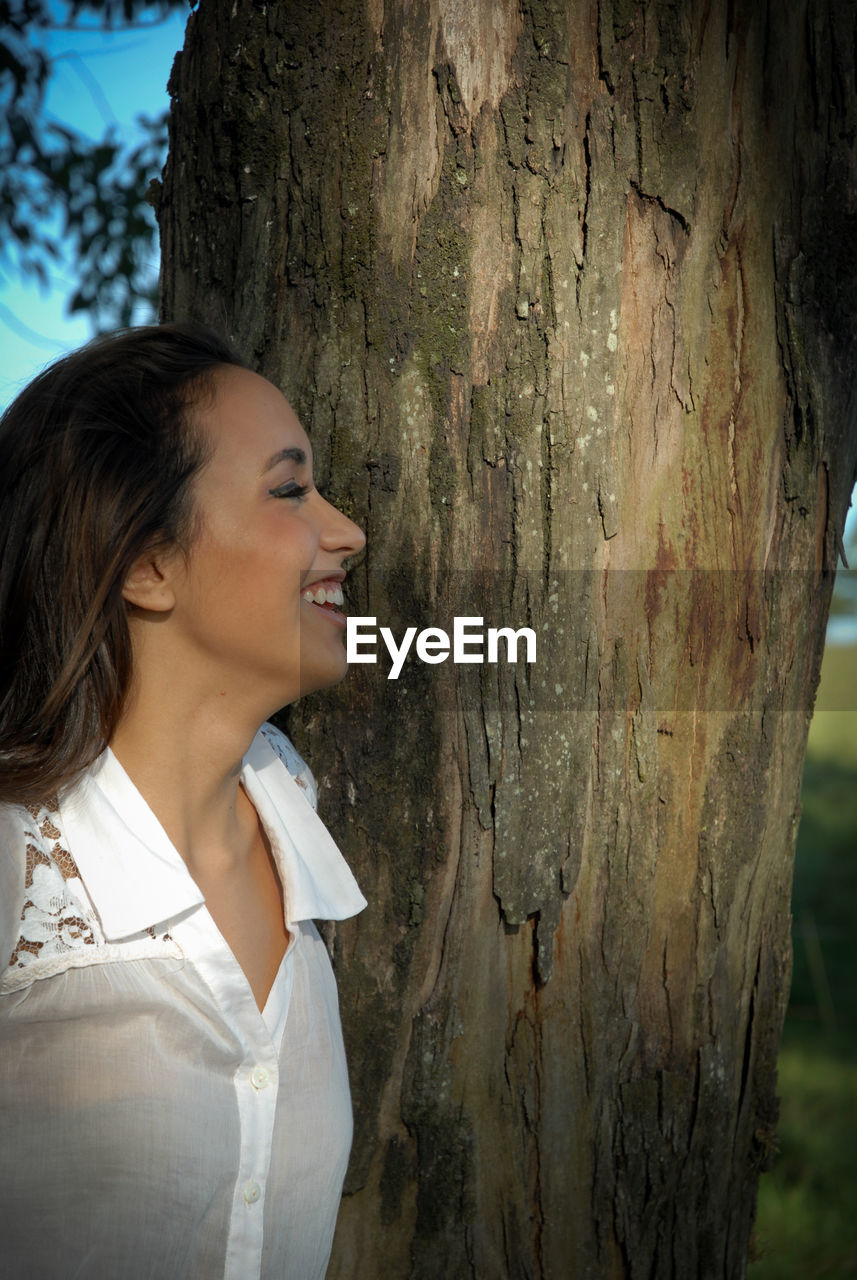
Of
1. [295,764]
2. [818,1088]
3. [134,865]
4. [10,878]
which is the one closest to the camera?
[10,878]

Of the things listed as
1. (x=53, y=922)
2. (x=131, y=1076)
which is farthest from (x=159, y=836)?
(x=131, y=1076)

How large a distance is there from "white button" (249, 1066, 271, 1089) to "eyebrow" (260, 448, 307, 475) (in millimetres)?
854

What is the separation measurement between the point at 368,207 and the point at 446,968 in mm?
1248

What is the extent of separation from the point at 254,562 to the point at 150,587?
0.51 ft

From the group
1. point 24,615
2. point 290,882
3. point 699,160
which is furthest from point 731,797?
point 24,615

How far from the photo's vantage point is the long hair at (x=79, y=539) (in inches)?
57.8

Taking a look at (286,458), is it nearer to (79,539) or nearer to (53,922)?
(79,539)

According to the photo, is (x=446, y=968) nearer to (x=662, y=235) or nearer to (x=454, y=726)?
(x=454, y=726)

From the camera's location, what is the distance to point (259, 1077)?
147cm

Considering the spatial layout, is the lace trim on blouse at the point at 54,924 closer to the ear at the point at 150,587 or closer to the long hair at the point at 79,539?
the long hair at the point at 79,539

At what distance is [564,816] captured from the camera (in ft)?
5.74

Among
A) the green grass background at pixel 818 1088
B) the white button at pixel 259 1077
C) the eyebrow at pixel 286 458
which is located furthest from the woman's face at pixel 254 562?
the green grass background at pixel 818 1088

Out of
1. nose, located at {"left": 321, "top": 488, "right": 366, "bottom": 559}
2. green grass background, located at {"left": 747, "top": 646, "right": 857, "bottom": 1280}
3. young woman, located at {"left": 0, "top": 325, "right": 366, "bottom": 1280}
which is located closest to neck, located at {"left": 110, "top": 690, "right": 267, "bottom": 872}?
young woman, located at {"left": 0, "top": 325, "right": 366, "bottom": 1280}

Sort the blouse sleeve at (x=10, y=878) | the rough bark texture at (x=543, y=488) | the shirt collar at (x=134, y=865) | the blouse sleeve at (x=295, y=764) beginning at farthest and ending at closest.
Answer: the blouse sleeve at (x=295, y=764)
the rough bark texture at (x=543, y=488)
the shirt collar at (x=134, y=865)
the blouse sleeve at (x=10, y=878)
